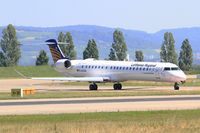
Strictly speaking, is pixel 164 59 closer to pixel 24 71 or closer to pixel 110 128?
pixel 24 71

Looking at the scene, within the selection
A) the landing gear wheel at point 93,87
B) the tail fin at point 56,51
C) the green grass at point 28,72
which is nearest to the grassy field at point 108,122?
the landing gear wheel at point 93,87

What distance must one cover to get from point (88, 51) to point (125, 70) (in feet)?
286

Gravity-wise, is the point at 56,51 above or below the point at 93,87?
above

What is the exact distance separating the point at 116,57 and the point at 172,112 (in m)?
124

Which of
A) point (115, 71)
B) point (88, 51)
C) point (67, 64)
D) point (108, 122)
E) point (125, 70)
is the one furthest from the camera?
point (88, 51)

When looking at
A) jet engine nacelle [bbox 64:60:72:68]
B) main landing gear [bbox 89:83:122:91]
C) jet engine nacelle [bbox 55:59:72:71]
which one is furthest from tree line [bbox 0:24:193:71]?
main landing gear [bbox 89:83:122:91]

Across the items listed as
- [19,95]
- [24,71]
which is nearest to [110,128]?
[19,95]

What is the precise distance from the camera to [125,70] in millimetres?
75000

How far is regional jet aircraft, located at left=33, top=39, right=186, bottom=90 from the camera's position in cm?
7219

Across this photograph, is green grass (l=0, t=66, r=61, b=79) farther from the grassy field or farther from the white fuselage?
the grassy field

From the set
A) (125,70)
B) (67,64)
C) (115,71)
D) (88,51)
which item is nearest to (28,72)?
(88,51)

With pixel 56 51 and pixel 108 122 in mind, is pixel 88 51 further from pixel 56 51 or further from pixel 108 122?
pixel 108 122

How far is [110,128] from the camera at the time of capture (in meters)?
27.1

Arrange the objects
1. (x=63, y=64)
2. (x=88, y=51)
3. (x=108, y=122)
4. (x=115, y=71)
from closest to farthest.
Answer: (x=108, y=122) < (x=115, y=71) < (x=63, y=64) < (x=88, y=51)
